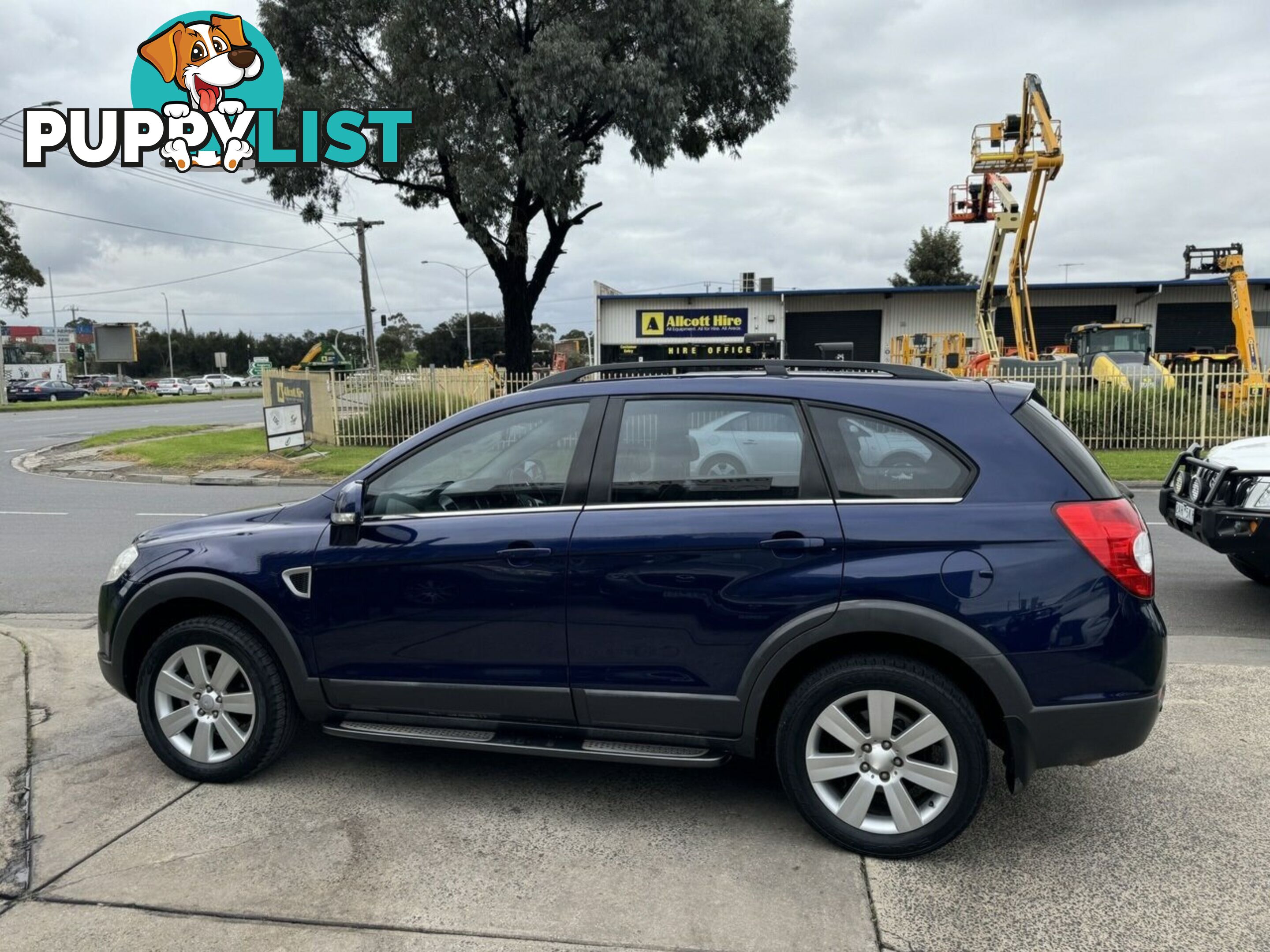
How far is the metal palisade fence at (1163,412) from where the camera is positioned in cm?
1714

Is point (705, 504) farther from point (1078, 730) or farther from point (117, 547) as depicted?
point (117, 547)

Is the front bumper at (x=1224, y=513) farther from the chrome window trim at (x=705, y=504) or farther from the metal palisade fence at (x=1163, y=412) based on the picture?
the metal palisade fence at (x=1163, y=412)

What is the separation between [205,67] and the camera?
18.8 m

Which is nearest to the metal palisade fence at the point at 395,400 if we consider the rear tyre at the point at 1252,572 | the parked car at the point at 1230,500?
the rear tyre at the point at 1252,572

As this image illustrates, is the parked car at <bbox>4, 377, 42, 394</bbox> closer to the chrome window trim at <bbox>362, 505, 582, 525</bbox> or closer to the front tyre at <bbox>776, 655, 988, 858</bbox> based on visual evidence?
the chrome window trim at <bbox>362, 505, 582, 525</bbox>

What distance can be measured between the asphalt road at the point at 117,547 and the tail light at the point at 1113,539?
321cm

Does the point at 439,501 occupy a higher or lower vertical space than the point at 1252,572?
higher

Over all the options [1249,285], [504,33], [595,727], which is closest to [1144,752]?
[595,727]

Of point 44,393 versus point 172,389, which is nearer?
point 44,393

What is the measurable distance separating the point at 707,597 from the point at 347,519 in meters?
1.45

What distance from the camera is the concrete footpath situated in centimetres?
279

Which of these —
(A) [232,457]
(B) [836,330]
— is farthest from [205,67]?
(B) [836,330]

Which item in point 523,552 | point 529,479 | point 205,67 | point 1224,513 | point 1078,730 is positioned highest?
point 205,67

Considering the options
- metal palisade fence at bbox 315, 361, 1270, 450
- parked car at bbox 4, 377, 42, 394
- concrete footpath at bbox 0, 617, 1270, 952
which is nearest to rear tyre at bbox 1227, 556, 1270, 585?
concrete footpath at bbox 0, 617, 1270, 952
